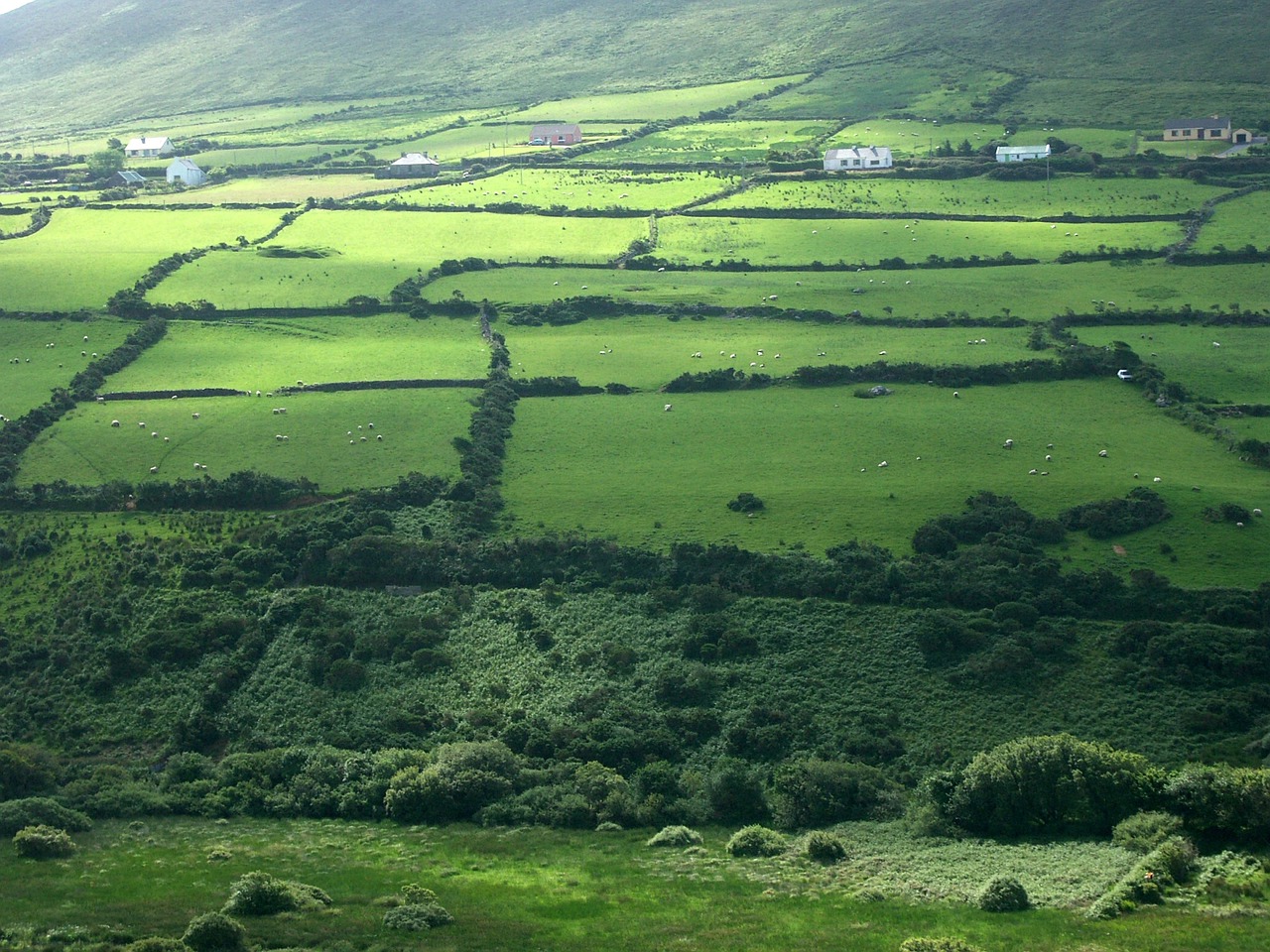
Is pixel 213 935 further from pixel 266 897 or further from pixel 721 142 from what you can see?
pixel 721 142

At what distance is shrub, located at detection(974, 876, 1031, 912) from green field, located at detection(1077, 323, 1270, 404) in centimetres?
5361

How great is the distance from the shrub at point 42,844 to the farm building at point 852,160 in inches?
4663

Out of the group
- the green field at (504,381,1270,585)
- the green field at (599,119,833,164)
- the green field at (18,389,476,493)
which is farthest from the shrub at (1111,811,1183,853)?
the green field at (599,119,833,164)

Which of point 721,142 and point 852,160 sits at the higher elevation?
point 721,142

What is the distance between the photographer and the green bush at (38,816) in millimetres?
53219

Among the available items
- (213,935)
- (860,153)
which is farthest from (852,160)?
(213,935)

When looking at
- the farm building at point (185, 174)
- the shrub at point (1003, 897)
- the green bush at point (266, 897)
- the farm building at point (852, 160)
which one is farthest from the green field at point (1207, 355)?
the farm building at point (185, 174)

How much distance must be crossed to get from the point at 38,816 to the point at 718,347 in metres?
61.0

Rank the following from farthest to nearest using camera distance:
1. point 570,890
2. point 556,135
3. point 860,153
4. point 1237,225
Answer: point 556,135, point 860,153, point 1237,225, point 570,890

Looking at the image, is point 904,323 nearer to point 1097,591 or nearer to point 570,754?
point 1097,591

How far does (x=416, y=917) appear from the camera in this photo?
4475 cm

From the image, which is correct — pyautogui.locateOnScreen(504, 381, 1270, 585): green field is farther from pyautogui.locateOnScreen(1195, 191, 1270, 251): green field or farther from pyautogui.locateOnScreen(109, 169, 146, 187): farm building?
pyautogui.locateOnScreen(109, 169, 146, 187): farm building

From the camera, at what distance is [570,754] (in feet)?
196

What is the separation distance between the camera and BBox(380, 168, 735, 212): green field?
14350 centimetres
